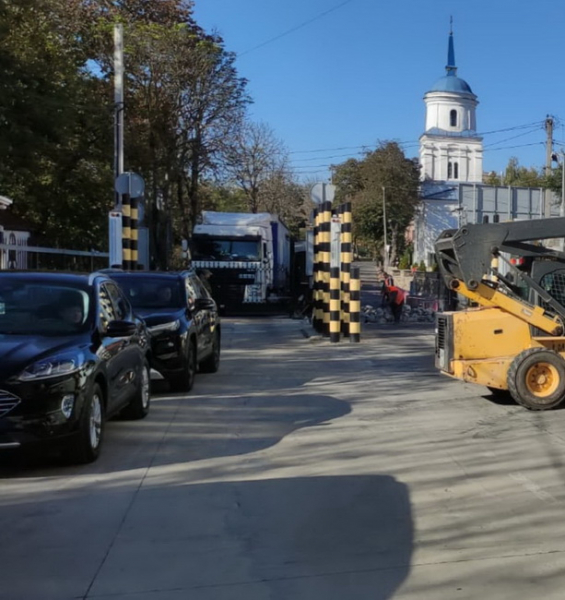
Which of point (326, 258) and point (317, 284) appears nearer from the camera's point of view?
point (326, 258)

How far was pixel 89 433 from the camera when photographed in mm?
6656

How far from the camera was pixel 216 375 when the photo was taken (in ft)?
42.4

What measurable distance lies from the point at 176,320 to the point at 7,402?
185 inches

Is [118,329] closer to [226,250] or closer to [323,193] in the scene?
[323,193]

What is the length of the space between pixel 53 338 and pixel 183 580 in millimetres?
3229

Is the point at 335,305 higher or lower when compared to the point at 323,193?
lower

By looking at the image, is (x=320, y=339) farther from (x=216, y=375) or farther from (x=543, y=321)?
(x=543, y=321)

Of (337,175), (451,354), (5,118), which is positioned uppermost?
(337,175)

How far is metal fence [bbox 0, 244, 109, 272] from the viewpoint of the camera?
16.9 m

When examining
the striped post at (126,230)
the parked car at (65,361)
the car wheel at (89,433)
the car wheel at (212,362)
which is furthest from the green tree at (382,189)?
the car wheel at (89,433)

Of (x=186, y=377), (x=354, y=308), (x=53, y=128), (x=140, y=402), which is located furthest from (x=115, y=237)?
(x=140, y=402)

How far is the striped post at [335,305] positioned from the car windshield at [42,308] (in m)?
11.1

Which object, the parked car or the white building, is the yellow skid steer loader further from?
the white building

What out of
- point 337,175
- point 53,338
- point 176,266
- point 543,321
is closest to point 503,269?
point 543,321
